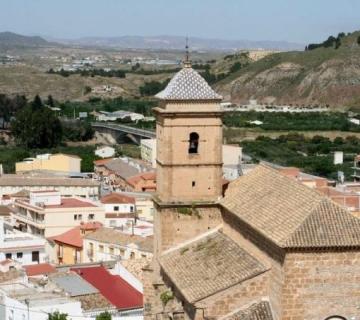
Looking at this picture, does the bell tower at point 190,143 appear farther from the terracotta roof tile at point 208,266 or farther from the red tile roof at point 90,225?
the red tile roof at point 90,225

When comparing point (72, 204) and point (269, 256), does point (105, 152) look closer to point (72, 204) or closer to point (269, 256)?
point (72, 204)

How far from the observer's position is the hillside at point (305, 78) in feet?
433

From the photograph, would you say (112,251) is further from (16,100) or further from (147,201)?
(16,100)

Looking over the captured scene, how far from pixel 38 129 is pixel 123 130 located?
15.8 m

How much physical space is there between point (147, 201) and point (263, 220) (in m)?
29.5

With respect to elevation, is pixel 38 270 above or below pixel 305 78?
above

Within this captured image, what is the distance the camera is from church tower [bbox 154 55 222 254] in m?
21.9

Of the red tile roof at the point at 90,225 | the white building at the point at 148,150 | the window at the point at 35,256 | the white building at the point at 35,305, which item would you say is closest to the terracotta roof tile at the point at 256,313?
the white building at the point at 35,305

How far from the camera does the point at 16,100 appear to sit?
4011 inches

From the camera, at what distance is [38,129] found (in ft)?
263

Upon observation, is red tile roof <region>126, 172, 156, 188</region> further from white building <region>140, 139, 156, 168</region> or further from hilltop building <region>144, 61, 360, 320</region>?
hilltop building <region>144, 61, 360, 320</region>

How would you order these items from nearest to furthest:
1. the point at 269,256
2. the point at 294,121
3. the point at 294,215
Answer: the point at 294,215, the point at 269,256, the point at 294,121

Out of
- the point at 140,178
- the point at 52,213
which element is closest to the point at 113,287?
the point at 52,213

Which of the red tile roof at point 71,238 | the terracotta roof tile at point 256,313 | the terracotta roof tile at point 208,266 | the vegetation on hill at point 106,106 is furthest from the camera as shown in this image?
the vegetation on hill at point 106,106
